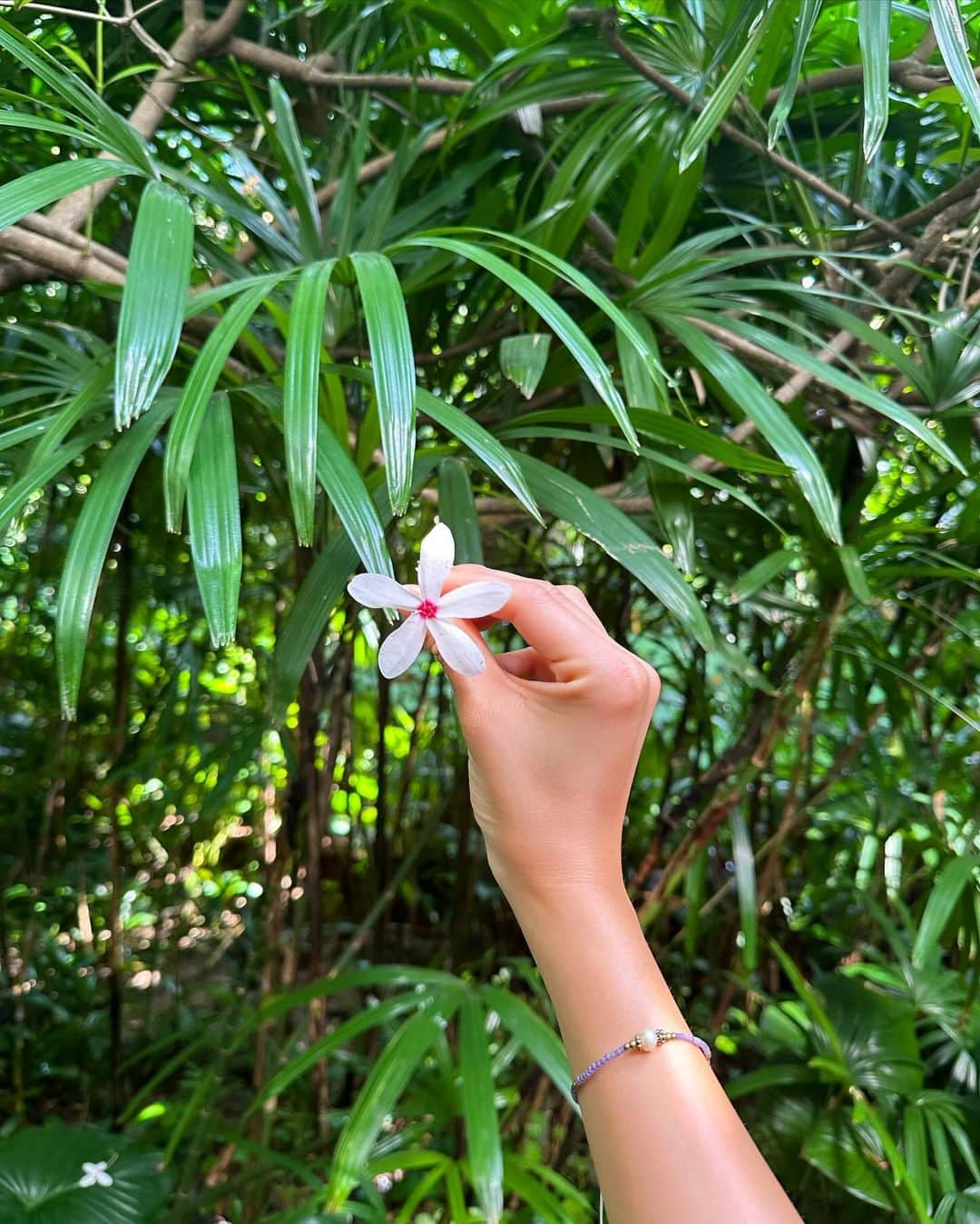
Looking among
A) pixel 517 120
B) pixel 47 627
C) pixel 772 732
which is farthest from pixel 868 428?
pixel 47 627

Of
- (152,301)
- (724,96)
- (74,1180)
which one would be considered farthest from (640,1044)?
(74,1180)

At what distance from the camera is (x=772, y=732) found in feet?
2.92

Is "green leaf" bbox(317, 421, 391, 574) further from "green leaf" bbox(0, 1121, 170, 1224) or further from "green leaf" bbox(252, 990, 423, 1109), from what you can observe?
"green leaf" bbox(0, 1121, 170, 1224)

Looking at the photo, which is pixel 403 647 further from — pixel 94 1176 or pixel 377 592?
pixel 94 1176

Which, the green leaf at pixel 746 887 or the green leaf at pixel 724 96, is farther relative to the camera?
the green leaf at pixel 746 887

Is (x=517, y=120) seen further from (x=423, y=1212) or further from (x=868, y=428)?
(x=423, y=1212)

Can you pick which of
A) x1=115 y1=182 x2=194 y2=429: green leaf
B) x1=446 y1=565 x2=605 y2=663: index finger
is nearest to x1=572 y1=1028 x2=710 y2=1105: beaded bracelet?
x1=446 y1=565 x2=605 y2=663: index finger

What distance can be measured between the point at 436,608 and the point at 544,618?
0.20ft

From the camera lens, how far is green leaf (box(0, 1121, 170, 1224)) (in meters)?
0.84

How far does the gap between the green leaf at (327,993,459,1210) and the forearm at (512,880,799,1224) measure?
0.97 feet

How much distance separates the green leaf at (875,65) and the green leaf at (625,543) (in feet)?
0.88

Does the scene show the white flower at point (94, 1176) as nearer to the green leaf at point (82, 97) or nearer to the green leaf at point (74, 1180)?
the green leaf at point (74, 1180)

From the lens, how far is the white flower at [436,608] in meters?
0.43

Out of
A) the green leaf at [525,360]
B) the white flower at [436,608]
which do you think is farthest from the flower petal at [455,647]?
the green leaf at [525,360]
